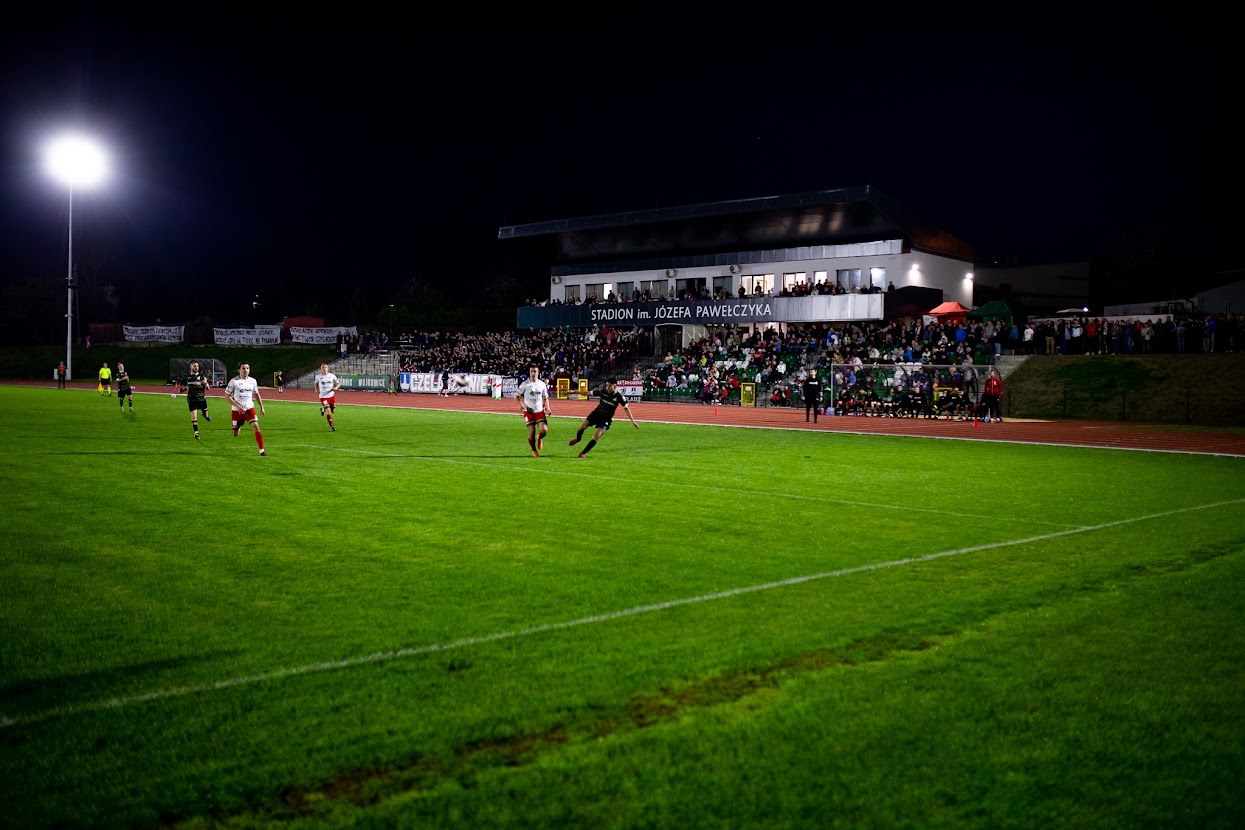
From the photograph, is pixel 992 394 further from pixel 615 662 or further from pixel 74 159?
pixel 74 159

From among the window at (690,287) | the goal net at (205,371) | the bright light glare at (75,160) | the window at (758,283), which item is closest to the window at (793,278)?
the window at (758,283)

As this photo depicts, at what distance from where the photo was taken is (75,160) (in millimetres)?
49688

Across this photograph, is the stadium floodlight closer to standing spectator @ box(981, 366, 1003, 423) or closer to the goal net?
the goal net

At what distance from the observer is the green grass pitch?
3877 mm

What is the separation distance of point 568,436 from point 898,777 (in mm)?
20520

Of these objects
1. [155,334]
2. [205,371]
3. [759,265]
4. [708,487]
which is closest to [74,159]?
[205,371]

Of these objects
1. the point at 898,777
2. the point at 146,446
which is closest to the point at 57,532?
the point at 898,777

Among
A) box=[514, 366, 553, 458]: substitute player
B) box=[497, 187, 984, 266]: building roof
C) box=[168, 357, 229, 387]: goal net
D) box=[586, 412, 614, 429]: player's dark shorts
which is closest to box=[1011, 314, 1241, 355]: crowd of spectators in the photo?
box=[497, 187, 984, 266]: building roof

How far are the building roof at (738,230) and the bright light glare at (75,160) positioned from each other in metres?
25.9

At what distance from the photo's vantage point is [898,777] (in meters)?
4.05

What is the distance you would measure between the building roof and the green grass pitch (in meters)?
41.1

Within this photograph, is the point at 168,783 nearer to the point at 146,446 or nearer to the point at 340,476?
the point at 340,476

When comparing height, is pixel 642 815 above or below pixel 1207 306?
below

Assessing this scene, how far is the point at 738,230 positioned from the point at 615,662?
5414 cm
